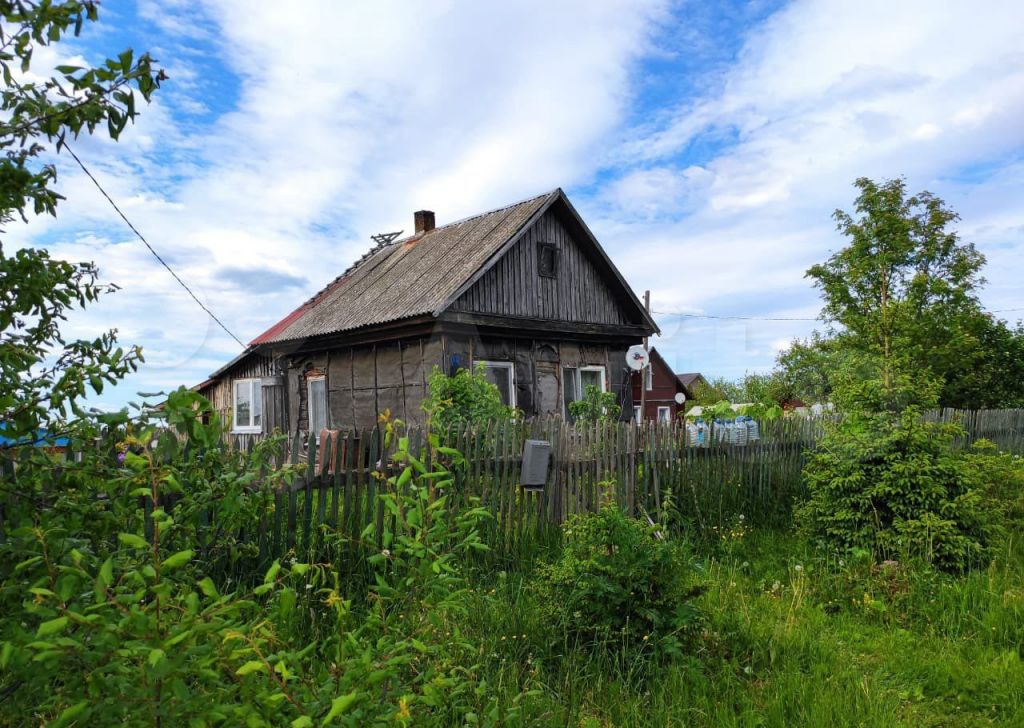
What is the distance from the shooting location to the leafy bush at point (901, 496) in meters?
5.74

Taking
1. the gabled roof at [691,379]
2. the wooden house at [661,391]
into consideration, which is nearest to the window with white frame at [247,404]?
Result: the wooden house at [661,391]

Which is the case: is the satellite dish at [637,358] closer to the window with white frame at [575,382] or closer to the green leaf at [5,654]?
the window with white frame at [575,382]

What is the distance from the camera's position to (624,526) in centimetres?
418

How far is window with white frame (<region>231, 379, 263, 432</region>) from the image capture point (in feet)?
59.9

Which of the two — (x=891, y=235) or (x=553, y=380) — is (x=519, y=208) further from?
(x=891, y=235)

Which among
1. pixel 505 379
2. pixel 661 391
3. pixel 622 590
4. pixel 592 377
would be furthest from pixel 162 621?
pixel 661 391

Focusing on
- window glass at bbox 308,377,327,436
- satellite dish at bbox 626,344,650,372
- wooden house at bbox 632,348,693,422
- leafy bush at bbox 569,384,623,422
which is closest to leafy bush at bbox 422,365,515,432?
leafy bush at bbox 569,384,623,422

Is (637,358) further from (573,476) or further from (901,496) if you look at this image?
(901,496)

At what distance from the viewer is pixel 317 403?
15367mm

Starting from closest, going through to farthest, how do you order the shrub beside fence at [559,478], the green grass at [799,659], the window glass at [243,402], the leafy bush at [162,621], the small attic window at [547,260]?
the leafy bush at [162,621] < the green grass at [799,659] < the shrub beside fence at [559,478] < the small attic window at [547,260] < the window glass at [243,402]

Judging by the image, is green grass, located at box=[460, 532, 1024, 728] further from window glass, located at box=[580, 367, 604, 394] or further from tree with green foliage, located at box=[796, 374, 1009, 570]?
window glass, located at box=[580, 367, 604, 394]

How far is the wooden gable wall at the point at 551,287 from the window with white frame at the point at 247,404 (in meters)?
8.24

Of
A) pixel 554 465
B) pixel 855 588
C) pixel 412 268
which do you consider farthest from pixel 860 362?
pixel 412 268

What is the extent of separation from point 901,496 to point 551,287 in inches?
356
